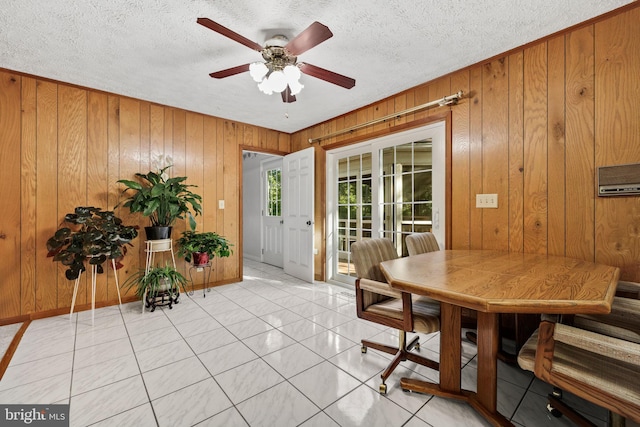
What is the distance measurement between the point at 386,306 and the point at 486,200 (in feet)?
5.06

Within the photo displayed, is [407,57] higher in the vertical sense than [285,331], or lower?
higher

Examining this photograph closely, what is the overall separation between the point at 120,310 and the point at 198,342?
144 centimetres

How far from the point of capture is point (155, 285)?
3.00 metres

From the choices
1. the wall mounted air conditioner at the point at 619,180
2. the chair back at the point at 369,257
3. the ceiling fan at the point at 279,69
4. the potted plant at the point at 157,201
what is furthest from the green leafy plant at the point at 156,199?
the wall mounted air conditioner at the point at 619,180

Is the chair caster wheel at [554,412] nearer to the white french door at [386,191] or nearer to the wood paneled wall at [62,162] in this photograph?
the white french door at [386,191]

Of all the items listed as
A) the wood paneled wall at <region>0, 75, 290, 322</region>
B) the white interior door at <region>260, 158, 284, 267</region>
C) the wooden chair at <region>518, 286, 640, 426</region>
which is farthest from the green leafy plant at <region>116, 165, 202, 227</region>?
the wooden chair at <region>518, 286, 640, 426</region>

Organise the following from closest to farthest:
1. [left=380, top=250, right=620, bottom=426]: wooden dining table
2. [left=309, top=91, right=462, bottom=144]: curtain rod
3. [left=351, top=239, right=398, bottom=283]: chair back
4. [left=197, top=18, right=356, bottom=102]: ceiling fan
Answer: [left=380, top=250, right=620, bottom=426]: wooden dining table < [left=351, top=239, right=398, bottom=283]: chair back < [left=197, top=18, right=356, bottom=102]: ceiling fan < [left=309, top=91, right=462, bottom=144]: curtain rod

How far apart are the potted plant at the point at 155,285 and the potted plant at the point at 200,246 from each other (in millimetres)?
351

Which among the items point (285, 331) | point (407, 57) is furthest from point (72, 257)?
point (407, 57)

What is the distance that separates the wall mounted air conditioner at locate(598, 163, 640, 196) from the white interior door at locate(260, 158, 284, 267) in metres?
4.38

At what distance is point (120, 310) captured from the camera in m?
3.04

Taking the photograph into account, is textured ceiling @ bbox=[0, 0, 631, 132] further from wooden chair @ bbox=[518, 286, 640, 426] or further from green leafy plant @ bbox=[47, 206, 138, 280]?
wooden chair @ bbox=[518, 286, 640, 426]

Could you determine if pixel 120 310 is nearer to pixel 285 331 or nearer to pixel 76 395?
pixel 76 395

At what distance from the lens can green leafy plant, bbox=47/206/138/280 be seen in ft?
8.30
